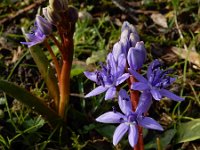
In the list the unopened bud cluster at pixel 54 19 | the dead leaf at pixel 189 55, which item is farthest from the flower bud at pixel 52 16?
the dead leaf at pixel 189 55

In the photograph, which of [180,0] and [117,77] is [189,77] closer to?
[180,0]

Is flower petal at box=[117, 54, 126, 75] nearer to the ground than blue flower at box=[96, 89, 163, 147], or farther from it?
farther from it

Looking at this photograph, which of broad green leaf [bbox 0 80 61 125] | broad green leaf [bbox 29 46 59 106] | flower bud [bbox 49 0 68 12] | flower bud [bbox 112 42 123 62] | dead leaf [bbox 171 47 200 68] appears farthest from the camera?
dead leaf [bbox 171 47 200 68]

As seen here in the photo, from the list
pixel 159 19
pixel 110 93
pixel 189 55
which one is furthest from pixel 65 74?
pixel 159 19

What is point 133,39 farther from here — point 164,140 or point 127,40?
point 164,140

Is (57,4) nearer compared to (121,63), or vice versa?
(121,63)

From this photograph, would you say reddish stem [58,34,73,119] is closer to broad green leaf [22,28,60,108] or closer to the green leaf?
broad green leaf [22,28,60,108]

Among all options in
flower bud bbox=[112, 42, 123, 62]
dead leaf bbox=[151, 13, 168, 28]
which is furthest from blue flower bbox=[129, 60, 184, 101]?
dead leaf bbox=[151, 13, 168, 28]
